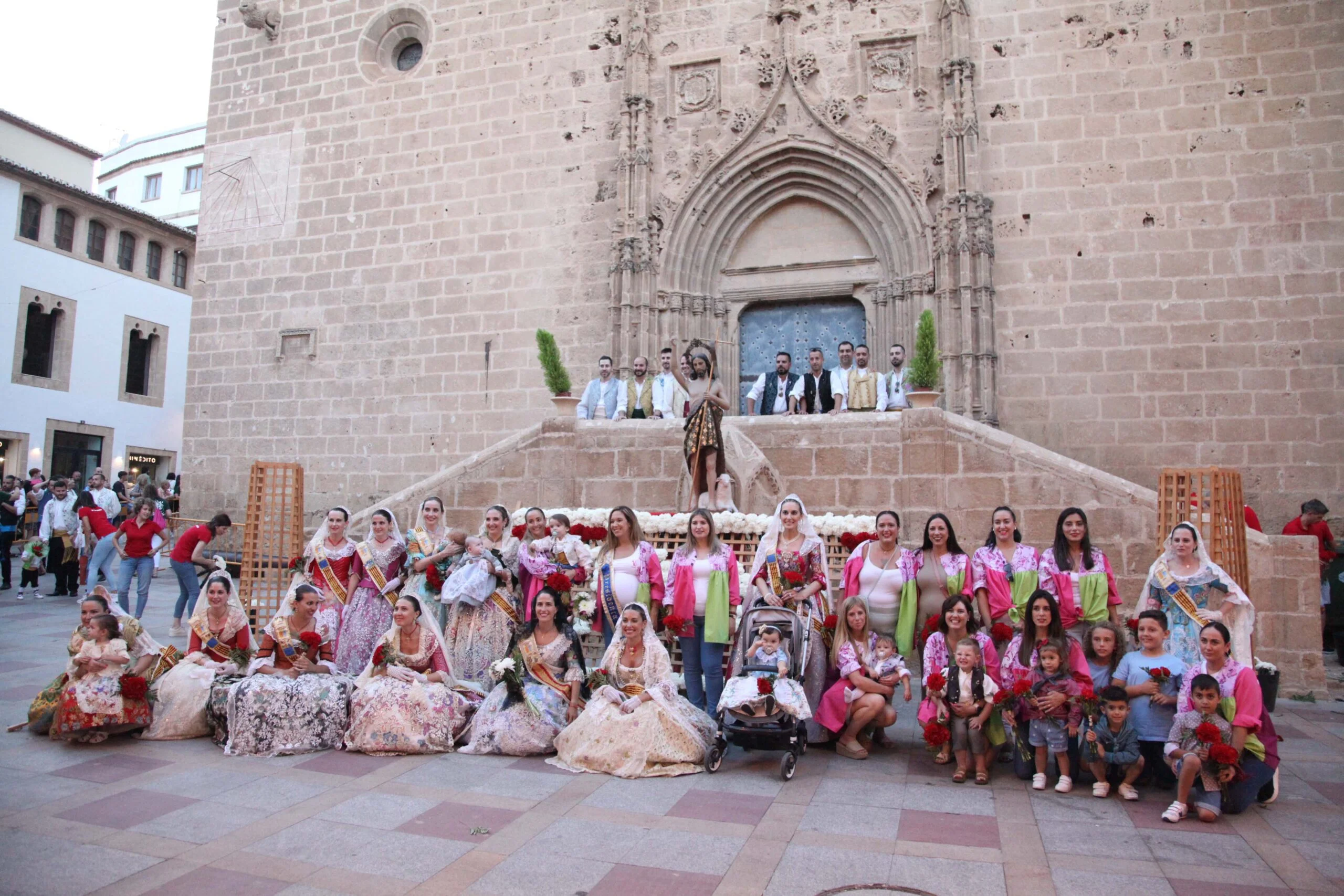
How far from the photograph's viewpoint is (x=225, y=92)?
634 inches

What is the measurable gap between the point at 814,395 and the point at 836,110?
4549mm

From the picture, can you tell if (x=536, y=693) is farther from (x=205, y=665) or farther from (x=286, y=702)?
(x=205, y=665)

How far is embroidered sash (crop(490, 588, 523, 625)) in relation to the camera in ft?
21.6

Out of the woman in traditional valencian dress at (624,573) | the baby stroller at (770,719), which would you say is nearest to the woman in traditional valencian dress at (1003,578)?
the baby stroller at (770,719)

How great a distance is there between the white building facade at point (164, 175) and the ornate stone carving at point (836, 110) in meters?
31.1

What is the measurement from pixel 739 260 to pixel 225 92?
10.2 metres

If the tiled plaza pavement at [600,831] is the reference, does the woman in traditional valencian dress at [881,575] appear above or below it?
above

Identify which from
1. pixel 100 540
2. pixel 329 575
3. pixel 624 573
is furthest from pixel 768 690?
pixel 100 540

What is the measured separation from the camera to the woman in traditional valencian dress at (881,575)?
19.3 ft

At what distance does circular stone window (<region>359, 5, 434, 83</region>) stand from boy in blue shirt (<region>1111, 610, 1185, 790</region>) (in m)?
14.2

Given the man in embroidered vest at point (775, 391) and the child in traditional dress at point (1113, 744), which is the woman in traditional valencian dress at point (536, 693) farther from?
the man in embroidered vest at point (775, 391)

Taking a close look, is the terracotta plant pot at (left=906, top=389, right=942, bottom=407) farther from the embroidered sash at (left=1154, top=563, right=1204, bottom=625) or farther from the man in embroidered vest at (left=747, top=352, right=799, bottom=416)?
the embroidered sash at (left=1154, top=563, right=1204, bottom=625)

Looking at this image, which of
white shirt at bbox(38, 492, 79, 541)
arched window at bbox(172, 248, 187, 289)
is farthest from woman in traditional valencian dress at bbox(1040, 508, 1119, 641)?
arched window at bbox(172, 248, 187, 289)

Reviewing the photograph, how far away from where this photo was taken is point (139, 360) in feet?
91.9
